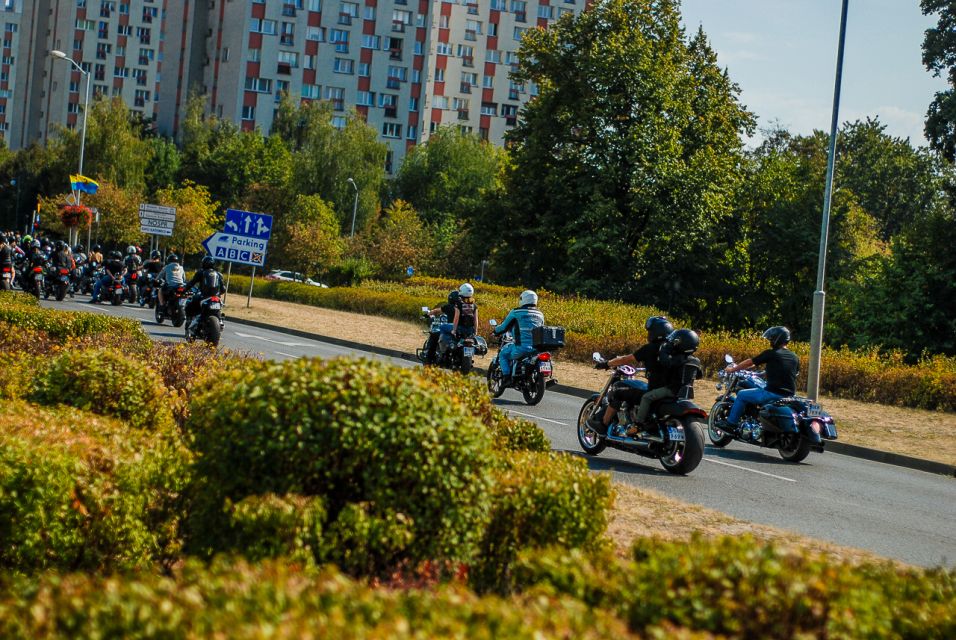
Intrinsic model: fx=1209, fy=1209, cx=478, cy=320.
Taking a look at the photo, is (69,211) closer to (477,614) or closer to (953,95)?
(953,95)

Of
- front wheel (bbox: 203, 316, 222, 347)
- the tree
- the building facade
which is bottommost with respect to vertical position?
front wheel (bbox: 203, 316, 222, 347)

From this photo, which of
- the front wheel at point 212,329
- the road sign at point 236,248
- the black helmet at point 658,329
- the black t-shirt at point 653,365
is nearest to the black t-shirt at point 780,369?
the black helmet at point 658,329

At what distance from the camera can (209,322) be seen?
21.1 m

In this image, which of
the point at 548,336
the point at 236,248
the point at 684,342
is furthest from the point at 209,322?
the point at 236,248

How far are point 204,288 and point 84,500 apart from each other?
16039 millimetres

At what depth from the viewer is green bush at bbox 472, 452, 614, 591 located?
5.41 m

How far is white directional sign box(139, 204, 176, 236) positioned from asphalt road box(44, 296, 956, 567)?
27925 millimetres

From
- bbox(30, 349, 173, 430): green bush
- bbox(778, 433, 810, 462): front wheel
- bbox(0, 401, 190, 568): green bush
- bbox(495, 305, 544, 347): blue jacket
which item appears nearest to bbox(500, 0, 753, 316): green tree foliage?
bbox(495, 305, 544, 347): blue jacket

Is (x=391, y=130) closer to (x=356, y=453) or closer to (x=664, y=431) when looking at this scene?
(x=664, y=431)

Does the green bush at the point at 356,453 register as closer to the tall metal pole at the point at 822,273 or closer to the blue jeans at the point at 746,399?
the blue jeans at the point at 746,399

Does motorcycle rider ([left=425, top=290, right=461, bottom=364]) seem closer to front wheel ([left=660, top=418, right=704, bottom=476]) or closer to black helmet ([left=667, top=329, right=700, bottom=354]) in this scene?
black helmet ([left=667, top=329, right=700, bottom=354])

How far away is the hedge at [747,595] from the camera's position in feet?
12.0

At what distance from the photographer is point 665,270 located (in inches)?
1804

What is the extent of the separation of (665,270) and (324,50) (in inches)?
2607
